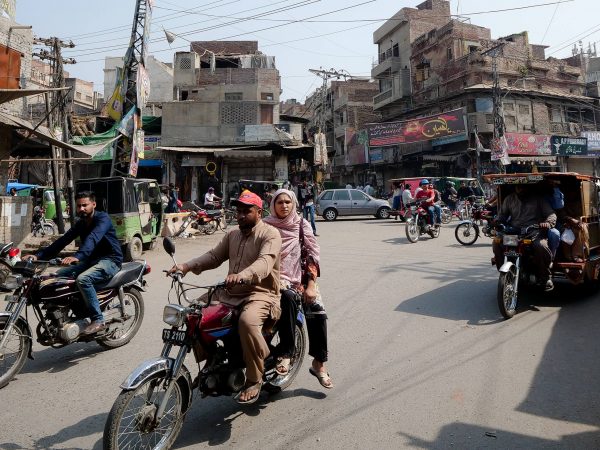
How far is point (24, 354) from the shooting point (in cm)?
411

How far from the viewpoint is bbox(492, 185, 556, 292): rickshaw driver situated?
6.12 m

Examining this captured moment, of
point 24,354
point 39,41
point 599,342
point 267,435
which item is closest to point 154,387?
point 267,435

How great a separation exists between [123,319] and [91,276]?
70 centimetres

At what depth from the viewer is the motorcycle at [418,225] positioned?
43.3 ft

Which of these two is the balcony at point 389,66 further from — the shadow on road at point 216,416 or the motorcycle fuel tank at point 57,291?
the shadow on road at point 216,416

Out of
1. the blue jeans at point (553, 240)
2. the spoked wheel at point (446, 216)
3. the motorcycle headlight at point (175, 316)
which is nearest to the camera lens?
the motorcycle headlight at point (175, 316)

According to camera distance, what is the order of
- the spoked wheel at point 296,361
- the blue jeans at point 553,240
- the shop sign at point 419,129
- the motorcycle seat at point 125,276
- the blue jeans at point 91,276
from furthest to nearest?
the shop sign at point 419,129 → the blue jeans at point 553,240 → the motorcycle seat at point 125,276 → the blue jeans at point 91,276 → the spoked wheel at point 296,361

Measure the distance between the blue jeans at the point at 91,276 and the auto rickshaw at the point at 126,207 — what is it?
22.0 feet

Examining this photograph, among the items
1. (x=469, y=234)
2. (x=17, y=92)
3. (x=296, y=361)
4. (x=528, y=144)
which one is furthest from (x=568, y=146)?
(x=296, y=361)

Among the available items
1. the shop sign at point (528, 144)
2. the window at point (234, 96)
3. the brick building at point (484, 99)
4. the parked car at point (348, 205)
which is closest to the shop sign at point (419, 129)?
the brick building at point (484, 99)

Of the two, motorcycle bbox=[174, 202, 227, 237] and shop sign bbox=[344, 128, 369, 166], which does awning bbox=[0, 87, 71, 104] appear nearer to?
motorcycle bbox=[174, 202, 227, 237]

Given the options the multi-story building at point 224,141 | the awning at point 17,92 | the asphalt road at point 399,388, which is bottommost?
the asphalt road at point 399,388

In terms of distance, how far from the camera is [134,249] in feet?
38.2

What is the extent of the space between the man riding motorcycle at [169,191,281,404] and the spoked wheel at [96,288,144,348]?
2.03 metres
